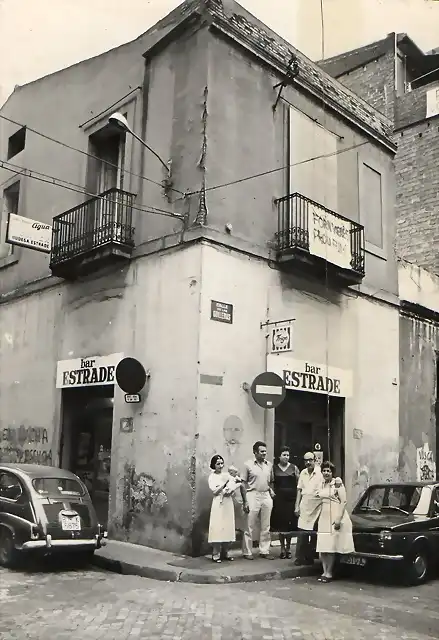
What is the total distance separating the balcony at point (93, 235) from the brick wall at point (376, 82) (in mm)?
9105

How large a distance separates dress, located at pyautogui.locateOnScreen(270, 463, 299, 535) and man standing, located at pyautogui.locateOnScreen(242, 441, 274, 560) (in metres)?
0.36

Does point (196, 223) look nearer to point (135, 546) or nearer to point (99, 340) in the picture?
point (99, 340)

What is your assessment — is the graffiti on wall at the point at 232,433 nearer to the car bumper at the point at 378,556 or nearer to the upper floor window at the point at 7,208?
the car bumper at the point at 378,556

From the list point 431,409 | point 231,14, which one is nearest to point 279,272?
point 231,14

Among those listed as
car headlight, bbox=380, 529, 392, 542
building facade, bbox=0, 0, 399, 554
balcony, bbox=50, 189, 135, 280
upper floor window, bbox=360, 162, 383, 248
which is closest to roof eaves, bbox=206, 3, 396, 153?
building facade, bbox=0, 0, 399, 554

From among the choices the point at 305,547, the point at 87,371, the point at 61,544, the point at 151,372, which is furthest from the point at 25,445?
the point at 305,547

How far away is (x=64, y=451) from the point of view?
567 inches

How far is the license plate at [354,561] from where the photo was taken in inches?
381

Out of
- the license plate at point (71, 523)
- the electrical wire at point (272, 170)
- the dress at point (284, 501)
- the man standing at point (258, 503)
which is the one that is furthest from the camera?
the electrical wire at point (272, 170)

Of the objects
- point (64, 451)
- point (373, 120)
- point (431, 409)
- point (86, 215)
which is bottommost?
point (64, 451)

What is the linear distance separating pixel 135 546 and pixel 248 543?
2114 mm

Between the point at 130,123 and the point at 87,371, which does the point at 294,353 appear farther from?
the point at 130,123

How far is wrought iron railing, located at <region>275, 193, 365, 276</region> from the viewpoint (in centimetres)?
1337

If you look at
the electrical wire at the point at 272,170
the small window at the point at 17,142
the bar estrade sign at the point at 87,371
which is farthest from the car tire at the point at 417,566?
the small window at the point at 17,142
